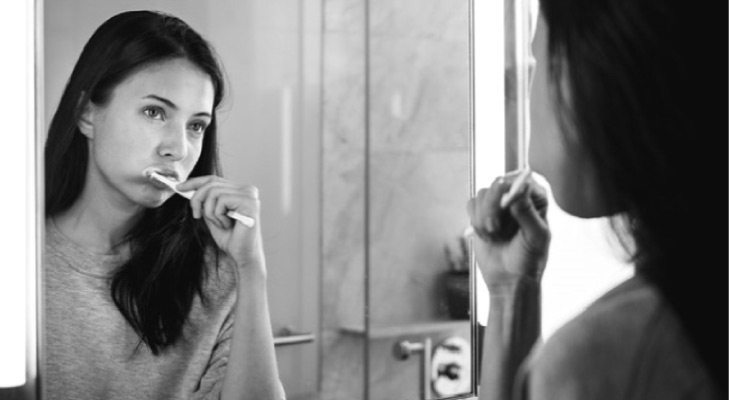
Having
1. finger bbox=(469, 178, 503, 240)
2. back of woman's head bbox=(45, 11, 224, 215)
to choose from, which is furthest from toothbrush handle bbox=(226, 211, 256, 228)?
finger bbox=(469, 178, 503, 240)

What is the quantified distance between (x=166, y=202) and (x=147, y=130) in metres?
0.10

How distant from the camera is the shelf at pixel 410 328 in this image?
1396mm

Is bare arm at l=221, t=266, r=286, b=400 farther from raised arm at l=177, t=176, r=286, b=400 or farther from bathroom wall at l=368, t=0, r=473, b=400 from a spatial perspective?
bathroom wall at l=368, t=0, r=473, b=400

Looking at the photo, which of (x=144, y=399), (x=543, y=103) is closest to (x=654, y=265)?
(x=543, y=103)

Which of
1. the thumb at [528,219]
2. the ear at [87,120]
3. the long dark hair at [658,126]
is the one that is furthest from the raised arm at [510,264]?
the ear at [87,120]

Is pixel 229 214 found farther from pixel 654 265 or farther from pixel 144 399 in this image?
pixel 654 265

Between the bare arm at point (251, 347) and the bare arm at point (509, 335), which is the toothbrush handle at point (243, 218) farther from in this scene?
the bare arm at point (509, 335)

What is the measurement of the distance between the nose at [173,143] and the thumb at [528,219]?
0.58 meters

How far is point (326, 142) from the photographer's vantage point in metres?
1.34

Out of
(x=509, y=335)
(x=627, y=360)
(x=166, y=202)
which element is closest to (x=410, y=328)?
(x=509, y=335)

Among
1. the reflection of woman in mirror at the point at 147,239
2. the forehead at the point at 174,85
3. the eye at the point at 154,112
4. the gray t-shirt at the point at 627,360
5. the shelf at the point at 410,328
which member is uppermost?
the forehead at the point at 174,85

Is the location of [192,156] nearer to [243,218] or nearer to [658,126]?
[243,218]

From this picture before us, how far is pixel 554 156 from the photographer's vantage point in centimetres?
146

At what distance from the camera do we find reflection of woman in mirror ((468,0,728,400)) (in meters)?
1.45
